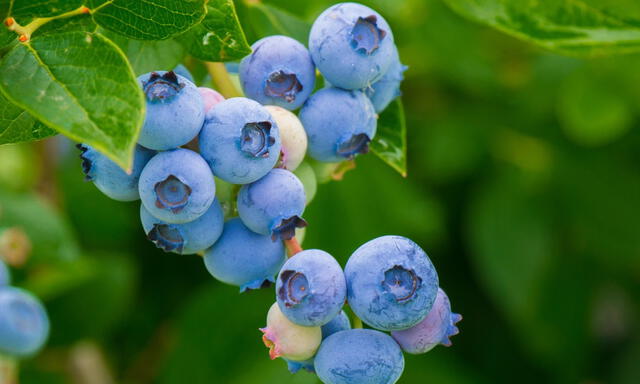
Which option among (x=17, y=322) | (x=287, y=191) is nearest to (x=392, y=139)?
(x=287, y=191)

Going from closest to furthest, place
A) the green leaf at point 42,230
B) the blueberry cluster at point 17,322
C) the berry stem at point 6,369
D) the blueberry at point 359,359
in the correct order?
the blueberry at point 359,359
the blueberry cluster at point 17,322
the berry stem at point 6,369
the green leaf at point 42,230

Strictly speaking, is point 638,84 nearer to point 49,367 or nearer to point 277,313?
point 277,313

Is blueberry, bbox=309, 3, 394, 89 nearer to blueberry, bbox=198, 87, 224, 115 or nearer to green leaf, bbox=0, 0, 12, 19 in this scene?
blueberry, bbox=198, 87, 224, 115

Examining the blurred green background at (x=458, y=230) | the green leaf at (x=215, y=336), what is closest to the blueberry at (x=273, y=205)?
the blurred green background at (x=458, y=230)

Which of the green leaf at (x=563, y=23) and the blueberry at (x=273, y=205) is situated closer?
the blueberry at (x=273, y=205)

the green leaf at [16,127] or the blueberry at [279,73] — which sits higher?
the blueberry at [279,73]

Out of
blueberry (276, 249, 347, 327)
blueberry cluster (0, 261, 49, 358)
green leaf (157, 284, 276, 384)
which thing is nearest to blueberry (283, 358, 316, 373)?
blueberry (276, 249, 347, 327)

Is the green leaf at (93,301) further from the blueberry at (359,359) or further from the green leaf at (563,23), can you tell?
the blueberry at (359,359)
